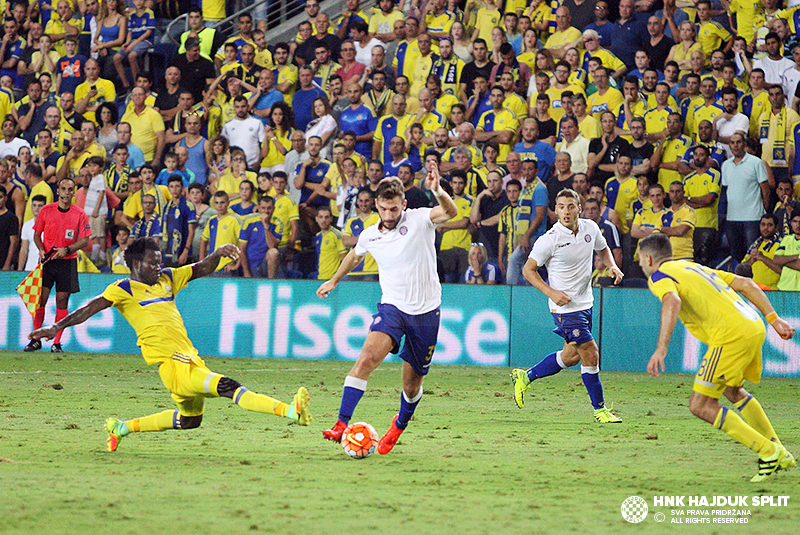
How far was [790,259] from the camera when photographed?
14953 mm

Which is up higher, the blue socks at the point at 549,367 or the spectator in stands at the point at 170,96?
the spectator in stands at the point at 170,96

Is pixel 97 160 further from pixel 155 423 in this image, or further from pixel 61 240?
pixel 155 423

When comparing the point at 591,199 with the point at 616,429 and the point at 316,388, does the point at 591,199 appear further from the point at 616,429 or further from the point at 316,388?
the point at 616,429

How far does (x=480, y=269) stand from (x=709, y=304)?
950cm

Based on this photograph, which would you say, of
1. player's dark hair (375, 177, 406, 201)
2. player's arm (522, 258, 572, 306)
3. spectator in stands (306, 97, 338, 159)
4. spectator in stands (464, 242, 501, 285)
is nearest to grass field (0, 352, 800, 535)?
player's arm (522, 258, 572, 306)

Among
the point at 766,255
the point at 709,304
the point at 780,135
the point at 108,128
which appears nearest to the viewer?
the point at 709,304

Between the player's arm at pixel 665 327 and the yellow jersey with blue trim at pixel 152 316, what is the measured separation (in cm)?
339

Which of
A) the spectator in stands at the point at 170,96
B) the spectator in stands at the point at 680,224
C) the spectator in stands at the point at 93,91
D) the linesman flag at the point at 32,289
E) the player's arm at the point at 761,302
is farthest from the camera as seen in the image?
the spectator in stands at the point at 93,91

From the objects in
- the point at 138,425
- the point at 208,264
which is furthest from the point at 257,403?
the point at 208,264

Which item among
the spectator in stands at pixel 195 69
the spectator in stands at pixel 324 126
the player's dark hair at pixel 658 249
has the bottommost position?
the player's dark hair at pixel 658 249

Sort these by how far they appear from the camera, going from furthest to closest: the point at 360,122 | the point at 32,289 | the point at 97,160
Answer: the point at 97,160, the point at 360,122, the point at 32,289

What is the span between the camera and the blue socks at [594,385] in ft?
32.7

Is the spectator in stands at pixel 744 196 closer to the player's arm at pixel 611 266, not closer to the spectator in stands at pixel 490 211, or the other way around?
the spectator in stands at pixel 490 211

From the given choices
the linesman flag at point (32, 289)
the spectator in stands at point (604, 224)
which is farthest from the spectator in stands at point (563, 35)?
the linesman flag at point (32, 289)
